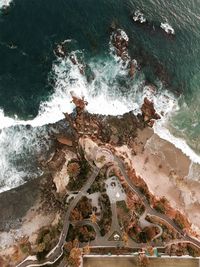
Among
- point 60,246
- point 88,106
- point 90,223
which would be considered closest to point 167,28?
point 88,106

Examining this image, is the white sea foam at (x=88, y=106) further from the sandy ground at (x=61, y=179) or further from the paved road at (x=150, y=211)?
the paved road at (x=150, y=211)

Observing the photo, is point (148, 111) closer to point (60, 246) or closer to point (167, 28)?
point (167, 28)

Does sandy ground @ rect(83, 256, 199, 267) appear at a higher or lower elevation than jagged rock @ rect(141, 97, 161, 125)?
lower

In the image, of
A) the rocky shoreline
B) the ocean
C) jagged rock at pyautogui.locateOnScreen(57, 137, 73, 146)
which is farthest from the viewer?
the ocean

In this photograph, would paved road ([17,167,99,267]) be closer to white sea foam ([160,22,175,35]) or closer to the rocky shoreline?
the rocky shoreline

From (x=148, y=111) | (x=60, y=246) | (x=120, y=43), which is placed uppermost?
(x=120, y=43)

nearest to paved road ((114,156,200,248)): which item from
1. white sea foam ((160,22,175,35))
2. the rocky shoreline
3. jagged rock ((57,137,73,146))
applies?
the rocky shoreline

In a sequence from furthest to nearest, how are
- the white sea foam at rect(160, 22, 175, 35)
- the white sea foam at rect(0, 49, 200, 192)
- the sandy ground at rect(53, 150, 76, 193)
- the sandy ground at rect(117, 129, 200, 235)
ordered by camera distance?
the white sea foam at rect(160, 22, 175, 35), the sandy ground at rect(117, 129, 200, 235), the white sea foam at rect(0, 49, 200, 192), the sandy ground at rect(53, 150, 76, 193)
